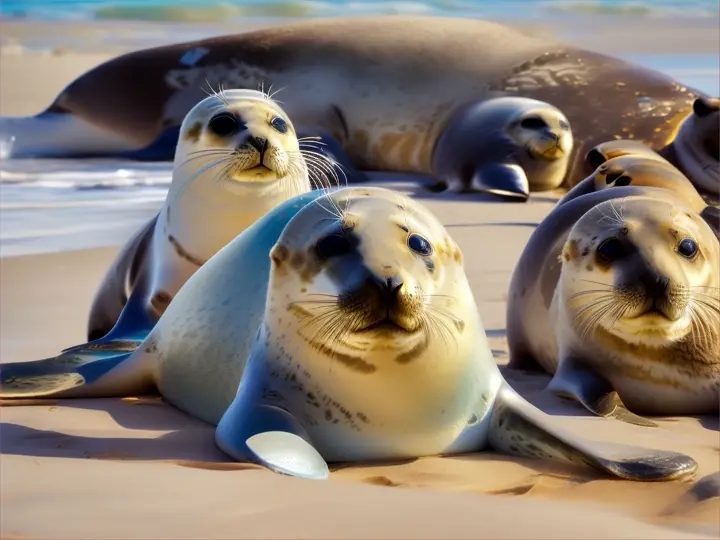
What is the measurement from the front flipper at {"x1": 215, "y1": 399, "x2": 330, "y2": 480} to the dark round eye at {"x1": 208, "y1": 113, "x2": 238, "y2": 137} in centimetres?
210

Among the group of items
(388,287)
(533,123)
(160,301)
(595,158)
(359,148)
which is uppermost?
(388,287)

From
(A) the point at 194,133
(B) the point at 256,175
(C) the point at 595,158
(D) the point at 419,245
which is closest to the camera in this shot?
(D) the point at 419,245

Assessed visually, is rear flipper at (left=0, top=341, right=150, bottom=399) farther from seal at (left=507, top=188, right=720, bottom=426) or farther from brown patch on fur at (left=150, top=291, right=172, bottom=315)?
seal at (left=507, top=188, right=720, bottom=426)

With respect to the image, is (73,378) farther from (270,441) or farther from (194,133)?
(194,133)

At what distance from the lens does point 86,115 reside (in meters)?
14.4

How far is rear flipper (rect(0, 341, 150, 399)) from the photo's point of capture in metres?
4.13

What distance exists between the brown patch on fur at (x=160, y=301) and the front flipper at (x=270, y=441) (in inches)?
70.1

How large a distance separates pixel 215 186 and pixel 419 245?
220cm

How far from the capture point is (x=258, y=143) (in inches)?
211

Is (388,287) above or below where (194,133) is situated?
above

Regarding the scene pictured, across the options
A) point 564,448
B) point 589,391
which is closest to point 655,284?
point 589,391

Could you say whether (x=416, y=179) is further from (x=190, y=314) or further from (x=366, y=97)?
(x=190, y=314)

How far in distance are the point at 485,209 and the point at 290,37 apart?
4.87 m

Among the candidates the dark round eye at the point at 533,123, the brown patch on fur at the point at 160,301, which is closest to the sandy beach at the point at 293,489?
the brown patch on fur at the point at 160,301
